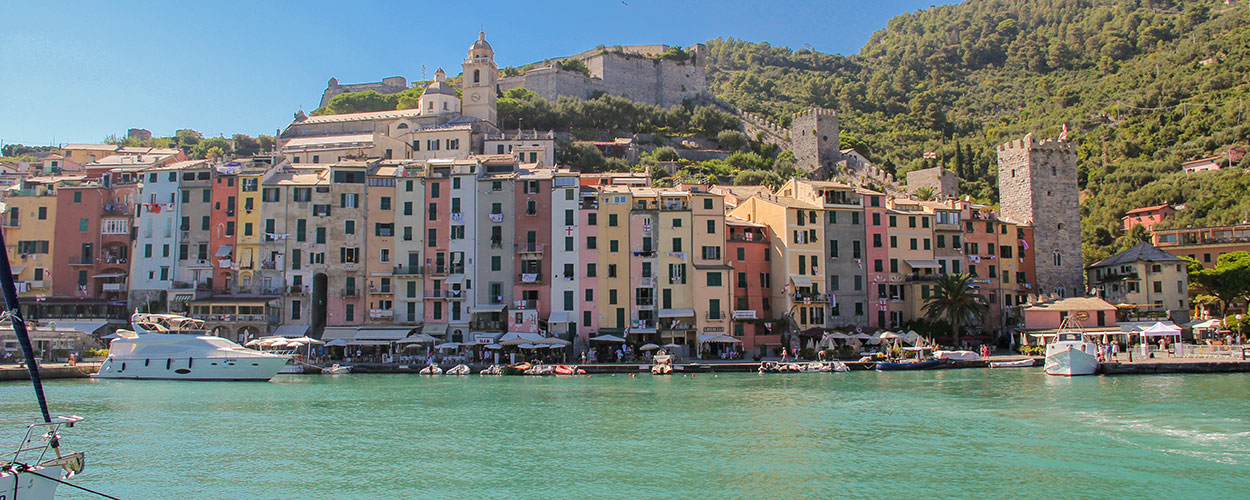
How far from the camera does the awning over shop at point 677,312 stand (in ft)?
181

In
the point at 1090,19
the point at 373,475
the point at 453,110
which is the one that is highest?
the point at 1090,19

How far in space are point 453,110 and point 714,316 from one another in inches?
1709

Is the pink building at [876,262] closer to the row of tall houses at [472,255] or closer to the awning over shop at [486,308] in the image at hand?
the row of tall houses at [472,255]

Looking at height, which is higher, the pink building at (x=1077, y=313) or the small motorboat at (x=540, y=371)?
the pink building at (x=1077, y=313)

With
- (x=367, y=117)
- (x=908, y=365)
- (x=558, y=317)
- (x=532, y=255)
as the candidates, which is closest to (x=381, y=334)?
(x=532, y=255)

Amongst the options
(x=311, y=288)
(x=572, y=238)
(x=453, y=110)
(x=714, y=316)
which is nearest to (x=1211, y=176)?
(x=714, y=316)

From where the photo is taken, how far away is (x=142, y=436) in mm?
28891

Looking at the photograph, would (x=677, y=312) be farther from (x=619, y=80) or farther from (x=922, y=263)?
(x=619, y=80)

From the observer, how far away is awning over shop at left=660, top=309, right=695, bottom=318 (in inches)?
2176

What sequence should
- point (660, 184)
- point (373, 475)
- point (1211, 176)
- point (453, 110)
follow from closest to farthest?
1. point (373, 475)
2. point (660, 184)
3. point (1211, 176)
4. point (453, 110)

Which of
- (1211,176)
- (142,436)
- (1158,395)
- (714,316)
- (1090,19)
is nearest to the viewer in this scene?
(142,436)

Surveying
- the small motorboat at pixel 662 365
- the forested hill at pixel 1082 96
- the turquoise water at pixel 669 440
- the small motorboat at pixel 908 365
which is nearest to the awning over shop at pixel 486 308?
the small motorboat at pixel 662 365

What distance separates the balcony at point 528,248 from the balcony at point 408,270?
234 inches

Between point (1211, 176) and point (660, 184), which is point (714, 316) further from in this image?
point (1211, 176)
